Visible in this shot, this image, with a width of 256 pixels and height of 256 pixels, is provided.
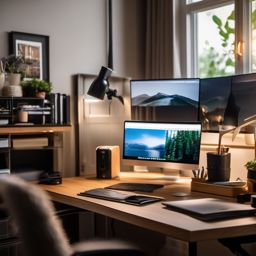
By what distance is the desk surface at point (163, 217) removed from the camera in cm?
169

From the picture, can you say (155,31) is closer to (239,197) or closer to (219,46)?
(219,46)

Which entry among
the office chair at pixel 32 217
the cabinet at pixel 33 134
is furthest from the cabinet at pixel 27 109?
the office chair at pixel 32 217

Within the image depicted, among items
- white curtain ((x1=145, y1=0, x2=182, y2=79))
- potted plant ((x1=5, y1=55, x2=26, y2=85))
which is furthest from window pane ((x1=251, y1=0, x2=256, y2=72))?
potted plant ((x1=5, y1=55, x2=26, y2=85))

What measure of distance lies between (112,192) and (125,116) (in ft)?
3.78

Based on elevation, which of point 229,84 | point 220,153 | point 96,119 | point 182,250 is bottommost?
point 182,250

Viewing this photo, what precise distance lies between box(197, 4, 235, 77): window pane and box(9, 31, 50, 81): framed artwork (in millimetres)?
1222

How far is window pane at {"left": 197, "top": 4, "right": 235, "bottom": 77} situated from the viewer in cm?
321

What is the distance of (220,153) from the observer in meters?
2.56

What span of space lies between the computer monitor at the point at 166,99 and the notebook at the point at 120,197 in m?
1.03

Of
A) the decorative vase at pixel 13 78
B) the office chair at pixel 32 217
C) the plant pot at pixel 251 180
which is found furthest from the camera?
the decorative vase at pixel 13 78

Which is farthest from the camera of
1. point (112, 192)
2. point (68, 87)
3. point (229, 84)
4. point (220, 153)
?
point (68, 87)

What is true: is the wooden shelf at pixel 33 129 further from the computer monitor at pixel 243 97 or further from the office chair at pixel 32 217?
the office chair at pixel 32 217

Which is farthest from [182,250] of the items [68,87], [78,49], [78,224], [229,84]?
[78,49]

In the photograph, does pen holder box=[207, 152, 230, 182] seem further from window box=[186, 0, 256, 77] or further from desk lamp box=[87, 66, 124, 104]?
desk lamp box=[87, 66, 124, 104]
